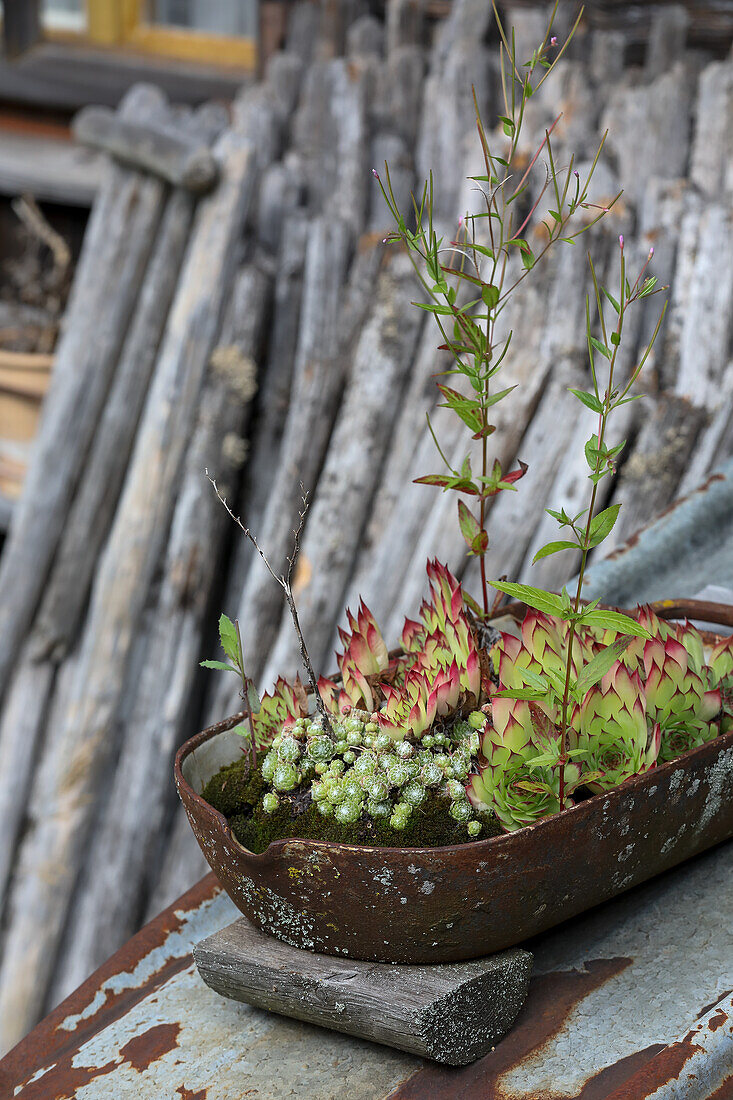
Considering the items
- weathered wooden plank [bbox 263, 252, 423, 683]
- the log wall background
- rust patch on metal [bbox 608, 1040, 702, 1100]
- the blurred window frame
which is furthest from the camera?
the blurred window frame

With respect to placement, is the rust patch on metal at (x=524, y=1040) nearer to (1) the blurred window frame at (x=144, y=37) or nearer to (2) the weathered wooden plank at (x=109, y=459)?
(2) the weathered wooden plank at (x=109, y=459)

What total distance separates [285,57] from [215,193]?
721mm

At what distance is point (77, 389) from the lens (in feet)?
8.95

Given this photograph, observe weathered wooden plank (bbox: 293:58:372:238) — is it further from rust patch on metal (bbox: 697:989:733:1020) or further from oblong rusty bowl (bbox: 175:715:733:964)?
rust patch on metal (bbox: 697:989:733:1020)

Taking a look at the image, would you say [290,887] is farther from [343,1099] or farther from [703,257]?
[703,257]

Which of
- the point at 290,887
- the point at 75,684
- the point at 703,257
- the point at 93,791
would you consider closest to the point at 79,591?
the point at 75,684

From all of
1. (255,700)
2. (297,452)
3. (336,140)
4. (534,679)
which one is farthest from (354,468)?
(534,679)

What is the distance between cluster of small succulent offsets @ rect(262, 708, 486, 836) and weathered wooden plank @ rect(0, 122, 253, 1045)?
172cm

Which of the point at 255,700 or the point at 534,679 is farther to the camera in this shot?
the point at 255,700

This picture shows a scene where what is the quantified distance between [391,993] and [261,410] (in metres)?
1.95

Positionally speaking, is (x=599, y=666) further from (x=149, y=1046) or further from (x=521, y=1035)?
(x=149, y=1046)

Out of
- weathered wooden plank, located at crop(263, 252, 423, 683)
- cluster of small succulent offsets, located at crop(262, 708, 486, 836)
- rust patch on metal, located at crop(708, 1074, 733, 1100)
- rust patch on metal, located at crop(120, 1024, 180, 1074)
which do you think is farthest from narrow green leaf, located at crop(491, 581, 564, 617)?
weathered wooden plank, located at crop(263, 252, 423, 683)

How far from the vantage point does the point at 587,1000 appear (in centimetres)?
94

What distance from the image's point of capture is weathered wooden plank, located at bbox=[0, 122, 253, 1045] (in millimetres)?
2615
